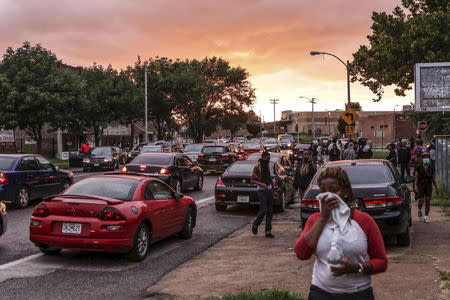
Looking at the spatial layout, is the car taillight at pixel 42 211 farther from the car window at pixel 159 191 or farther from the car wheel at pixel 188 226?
the car wheel at pixel 188 226

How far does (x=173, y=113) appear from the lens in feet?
195

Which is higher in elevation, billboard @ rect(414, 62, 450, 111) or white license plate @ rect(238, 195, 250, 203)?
billboard @ rect(414, 62, 450, 111)

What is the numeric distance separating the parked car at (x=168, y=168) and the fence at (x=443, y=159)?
28.3 feet

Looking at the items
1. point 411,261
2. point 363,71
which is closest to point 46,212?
point 411,261

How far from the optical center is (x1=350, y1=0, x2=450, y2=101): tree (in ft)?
89.1

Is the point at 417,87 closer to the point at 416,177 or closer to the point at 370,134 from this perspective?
the point at 416,177

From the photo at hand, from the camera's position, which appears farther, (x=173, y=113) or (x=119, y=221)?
(x=173, y=113)

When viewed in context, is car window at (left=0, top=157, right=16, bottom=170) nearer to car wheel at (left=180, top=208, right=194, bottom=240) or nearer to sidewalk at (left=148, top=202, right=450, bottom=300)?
car wheel at (left=180, top=208, right=194, bottom=240)

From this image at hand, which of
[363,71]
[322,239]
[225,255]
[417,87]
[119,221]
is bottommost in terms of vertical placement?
[225,255]

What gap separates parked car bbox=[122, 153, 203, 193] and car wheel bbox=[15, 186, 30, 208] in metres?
3.39

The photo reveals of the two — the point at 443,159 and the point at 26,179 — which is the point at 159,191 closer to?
the point at 26,179

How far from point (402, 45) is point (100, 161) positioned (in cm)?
1842

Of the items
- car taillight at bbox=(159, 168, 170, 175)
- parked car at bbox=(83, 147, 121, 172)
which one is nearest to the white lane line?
car taillight at bbox=(159, 168, 170, 175)

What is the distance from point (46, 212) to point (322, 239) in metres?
6.25
